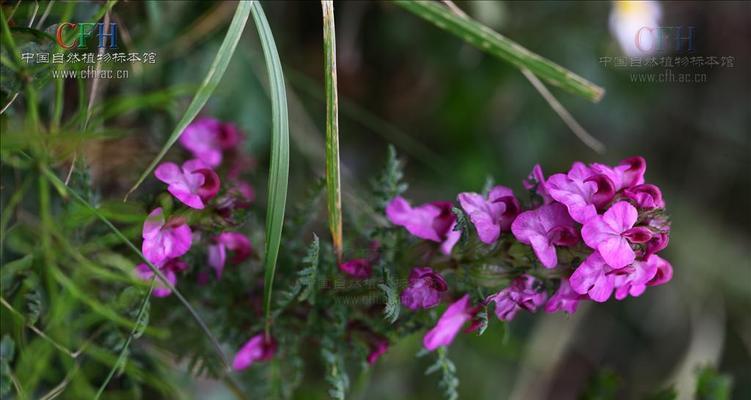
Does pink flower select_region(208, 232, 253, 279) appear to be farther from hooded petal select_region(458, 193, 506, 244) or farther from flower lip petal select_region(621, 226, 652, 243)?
flower lip petal select_region(621, 226, 652, 243)

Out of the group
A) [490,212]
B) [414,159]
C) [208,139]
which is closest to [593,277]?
[490,212]

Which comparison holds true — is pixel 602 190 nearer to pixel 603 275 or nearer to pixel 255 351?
pixel 603 275

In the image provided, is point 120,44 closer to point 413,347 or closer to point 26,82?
point 26,82

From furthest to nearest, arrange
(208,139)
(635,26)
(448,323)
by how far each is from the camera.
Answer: (635,26) < (208,139) < (448,323)

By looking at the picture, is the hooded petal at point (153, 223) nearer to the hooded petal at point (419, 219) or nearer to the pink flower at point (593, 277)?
A: the hooded petal at point (419, 219)

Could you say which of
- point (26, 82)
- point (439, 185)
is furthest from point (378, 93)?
point (26, 82)

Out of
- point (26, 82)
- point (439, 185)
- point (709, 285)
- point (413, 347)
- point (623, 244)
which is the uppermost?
point (26, 82)

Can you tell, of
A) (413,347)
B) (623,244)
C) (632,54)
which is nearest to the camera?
(623,244)
